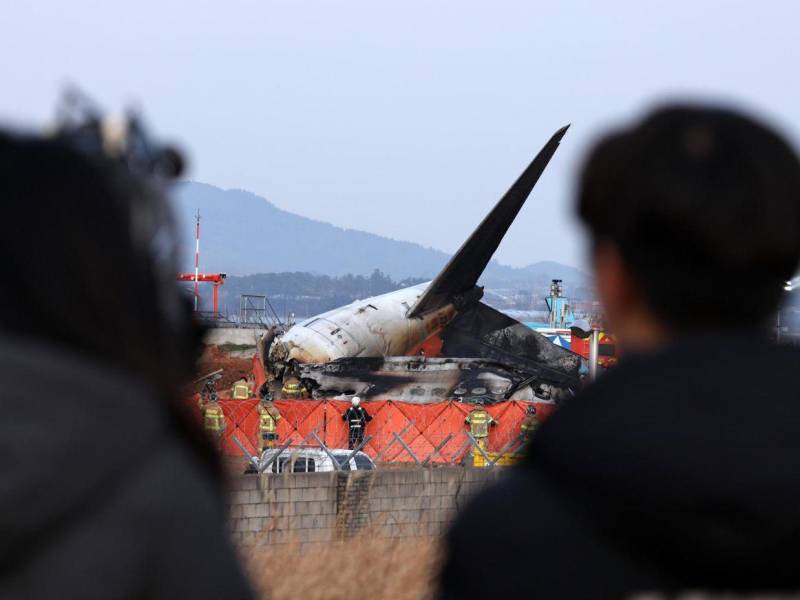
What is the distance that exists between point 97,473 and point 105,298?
339mm

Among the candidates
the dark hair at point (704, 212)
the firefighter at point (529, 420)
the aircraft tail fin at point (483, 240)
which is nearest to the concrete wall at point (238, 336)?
the aircraft tail fin at point (483, 240)

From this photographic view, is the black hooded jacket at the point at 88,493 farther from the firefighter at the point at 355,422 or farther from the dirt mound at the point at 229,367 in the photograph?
the dirt mound at the point at 229,367

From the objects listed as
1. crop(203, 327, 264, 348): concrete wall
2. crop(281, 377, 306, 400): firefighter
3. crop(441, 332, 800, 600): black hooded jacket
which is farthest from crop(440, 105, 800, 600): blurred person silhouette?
crop(203, 327, 264, 348): concrete wall

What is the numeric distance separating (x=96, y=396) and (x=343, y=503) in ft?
41.8

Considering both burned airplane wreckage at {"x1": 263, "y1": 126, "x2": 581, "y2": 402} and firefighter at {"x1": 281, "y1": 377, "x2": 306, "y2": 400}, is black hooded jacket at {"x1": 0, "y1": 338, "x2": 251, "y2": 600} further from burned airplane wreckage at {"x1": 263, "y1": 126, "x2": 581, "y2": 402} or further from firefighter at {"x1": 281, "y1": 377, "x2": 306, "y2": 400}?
firefighter at {"x1": 281, "y1": 377, "x2": 306, "y2": 400}

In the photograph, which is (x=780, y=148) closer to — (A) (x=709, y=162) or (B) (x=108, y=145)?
(A) (x=709, y=162)

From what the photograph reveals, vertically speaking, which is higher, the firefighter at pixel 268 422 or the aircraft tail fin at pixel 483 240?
the aircraft tail fin at pixel 483 240

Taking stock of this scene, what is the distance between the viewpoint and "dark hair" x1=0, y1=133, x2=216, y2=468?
2045 mm

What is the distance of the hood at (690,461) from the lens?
2.21m

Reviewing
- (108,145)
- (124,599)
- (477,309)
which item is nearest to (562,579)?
(124,599)

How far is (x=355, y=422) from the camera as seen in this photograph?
78.7 ft

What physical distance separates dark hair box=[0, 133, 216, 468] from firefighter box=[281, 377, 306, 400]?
28.8 metres

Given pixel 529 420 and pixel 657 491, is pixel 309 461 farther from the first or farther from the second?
pixel 657 491

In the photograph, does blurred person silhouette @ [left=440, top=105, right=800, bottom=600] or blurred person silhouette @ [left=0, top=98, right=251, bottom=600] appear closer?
blurred person silhouette @ [left=0, top=98, right=251, bottom=600]
